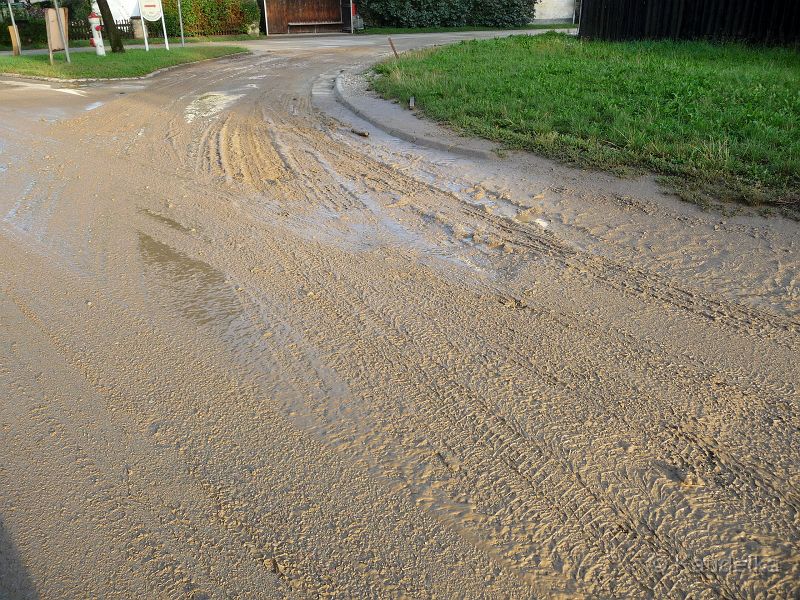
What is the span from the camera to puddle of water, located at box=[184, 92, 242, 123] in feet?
35.8

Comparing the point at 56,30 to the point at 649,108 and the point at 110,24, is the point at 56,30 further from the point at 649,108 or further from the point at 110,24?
the point at 649,108

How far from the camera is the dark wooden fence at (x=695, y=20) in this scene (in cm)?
1394

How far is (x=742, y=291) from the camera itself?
423 centimetres

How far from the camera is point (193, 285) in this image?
451cm

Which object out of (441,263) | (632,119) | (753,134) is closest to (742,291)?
(441,263)

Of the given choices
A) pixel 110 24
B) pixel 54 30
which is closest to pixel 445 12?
pixel 110 24

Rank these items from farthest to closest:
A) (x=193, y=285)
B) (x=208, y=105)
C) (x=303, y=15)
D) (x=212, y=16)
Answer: (x=303, y=15) → (x=212, y=16) → (x=208, y=105) → (x=193, y=285)

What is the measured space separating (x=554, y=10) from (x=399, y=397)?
44.5 metres

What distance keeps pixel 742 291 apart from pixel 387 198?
327cm

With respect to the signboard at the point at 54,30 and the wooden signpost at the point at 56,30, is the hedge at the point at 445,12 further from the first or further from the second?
the wooden signpost at the point at 56,30

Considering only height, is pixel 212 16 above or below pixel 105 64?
above

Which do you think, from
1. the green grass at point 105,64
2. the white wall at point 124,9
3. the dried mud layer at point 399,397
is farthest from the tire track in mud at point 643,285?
the white wall at point 124,9

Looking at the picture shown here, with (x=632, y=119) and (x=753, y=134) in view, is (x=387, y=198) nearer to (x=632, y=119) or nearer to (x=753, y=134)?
(x=632, y=119)

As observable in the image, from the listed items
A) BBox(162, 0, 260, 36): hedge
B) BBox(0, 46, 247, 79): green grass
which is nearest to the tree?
BBox(0, 46, 247, 79): green grass
